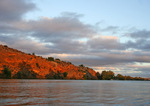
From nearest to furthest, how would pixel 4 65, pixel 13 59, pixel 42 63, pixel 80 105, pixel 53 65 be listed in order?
pixel 80 105
pixel 4 65
pixel 13 59
pixel 42 63
pixel 53 65

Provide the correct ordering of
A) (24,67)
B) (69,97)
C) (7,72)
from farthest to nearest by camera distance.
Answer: (24,67) → (7,72) → (69,97)

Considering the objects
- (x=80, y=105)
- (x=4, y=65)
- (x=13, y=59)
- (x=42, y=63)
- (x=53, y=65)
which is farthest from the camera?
(x=53, y=65)

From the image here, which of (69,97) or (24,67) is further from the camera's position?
(24,67)

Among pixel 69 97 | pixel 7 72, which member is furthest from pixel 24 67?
pixel 69 97

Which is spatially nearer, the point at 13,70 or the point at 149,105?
the point at 149,105

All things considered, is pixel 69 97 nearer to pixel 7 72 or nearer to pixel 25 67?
pixel 7 72

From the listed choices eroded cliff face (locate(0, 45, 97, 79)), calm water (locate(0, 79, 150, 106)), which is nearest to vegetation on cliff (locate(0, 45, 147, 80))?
eroded cliff face (locate(0, 45, 97, 79))

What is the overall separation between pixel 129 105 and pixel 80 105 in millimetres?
5157

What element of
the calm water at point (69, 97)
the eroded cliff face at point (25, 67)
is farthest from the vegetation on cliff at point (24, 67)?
the calm water at point (69, 97)

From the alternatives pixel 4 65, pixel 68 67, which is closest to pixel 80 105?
pixel 4 65

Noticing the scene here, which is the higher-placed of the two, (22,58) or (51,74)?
(22,58)

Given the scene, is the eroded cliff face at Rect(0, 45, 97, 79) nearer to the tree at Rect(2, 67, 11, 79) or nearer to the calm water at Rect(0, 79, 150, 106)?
the tree at Rect(2, 67, 11, 79)

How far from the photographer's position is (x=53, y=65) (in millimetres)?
173375

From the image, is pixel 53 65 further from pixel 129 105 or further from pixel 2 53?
pixel 129 105
